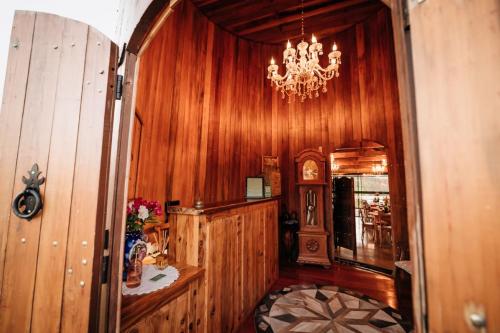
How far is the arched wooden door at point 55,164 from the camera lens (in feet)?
2.64

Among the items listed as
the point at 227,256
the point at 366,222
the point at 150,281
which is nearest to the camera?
the point at 150,281

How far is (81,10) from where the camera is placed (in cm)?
107

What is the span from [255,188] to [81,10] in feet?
8.62

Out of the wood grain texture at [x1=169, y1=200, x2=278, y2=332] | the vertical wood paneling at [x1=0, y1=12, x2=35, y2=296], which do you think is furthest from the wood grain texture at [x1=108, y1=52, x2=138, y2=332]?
the wood grain texture at [x1=169, y1=200, x2=278, y2=332]

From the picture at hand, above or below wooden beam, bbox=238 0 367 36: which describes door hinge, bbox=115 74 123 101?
below

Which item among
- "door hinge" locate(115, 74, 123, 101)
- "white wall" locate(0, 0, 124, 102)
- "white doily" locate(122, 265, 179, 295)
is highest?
"white wall" locate(0, 0, 124, 102)

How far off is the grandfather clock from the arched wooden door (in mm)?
3521

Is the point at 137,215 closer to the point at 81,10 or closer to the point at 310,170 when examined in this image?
the point at 81,10

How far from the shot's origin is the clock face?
3902mm

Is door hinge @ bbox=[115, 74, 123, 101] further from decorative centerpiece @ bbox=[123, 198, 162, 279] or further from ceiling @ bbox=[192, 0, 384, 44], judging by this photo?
ceiling @ bbox=[192, 0, 384, 44]

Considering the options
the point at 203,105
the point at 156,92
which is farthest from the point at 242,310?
the point at 203,105

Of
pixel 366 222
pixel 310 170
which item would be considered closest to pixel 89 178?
pixel 310 170

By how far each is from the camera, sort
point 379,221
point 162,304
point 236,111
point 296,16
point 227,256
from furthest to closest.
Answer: point 379,221
point 236,111
point 296,16
point 227,256
point 162,304

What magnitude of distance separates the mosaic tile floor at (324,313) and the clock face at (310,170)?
75.3 inches
